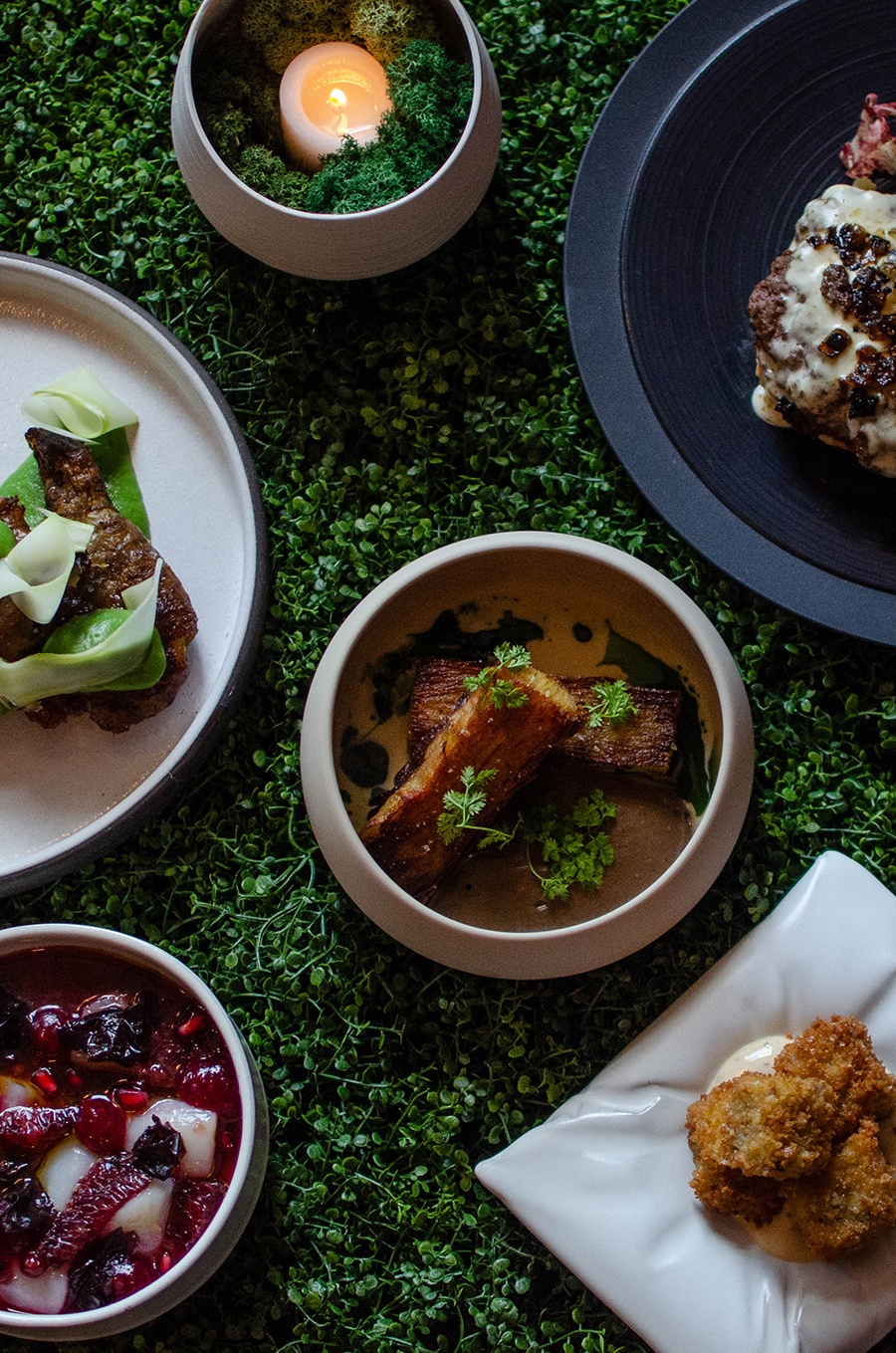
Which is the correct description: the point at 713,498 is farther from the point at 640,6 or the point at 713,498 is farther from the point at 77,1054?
the point at 77,1054

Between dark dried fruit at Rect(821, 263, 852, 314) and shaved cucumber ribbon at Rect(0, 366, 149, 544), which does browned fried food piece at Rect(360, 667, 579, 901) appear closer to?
shaved cucumber ribbon at Rect(0, 366, 149, 544)

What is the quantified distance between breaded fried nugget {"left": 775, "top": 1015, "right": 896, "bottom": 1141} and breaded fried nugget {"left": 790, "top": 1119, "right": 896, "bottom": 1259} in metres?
0.03

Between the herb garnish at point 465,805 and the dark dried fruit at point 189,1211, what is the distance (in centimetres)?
61

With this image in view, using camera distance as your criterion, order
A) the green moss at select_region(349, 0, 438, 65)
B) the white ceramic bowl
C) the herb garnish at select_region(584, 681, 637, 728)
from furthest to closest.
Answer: the green moss at select_region(349, 0, 438, 65) < the herb garnish at select_region(584, 681, 637, 728) < the white ceramic bowl

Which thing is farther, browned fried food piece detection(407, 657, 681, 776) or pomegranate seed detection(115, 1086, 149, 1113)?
browned fried food piece detection(407, 657, 681, 776)

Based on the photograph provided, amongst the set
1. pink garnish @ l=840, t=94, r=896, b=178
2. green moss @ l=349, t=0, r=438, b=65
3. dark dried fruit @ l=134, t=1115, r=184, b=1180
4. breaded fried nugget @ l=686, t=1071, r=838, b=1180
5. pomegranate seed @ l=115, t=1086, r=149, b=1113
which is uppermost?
green moss @ l=349, t=0, r=438, b=65

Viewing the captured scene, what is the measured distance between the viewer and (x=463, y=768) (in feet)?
6.53

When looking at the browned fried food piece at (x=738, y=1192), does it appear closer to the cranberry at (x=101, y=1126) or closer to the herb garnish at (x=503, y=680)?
the herb garnish at (x=503, y=680)

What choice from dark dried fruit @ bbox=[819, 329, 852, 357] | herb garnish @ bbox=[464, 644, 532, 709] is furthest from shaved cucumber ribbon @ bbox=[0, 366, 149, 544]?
dark dried fruit @ bbox=[819, 329, 852, 357]

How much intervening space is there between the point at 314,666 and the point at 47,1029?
70 centimetres

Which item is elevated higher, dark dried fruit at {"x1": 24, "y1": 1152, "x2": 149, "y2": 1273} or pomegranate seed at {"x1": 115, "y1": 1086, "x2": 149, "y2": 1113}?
pomegranate seed at {"x1": 115, "y1": 1086, "x2": 149, "y2": 1113}

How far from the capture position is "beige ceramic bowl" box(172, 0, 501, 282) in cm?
202

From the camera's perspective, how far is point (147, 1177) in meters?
1.87

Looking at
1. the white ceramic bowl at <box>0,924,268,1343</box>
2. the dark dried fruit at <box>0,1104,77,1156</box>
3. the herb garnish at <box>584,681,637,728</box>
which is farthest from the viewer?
the herb garnish at <box>584,681,637,728</box>
